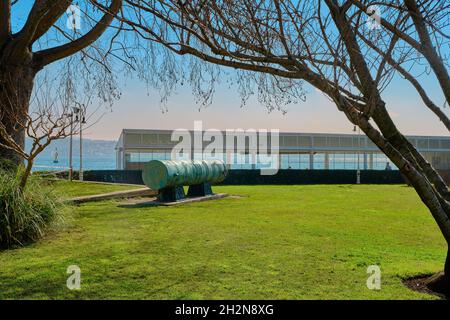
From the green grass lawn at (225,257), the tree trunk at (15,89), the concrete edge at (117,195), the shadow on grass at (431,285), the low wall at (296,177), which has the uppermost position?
the tree trunk at (15,89)

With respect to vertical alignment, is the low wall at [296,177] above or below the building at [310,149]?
below

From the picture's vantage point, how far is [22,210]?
6.78 m

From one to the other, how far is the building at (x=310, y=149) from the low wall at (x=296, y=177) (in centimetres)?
635

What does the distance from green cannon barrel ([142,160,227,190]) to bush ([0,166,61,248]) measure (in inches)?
240

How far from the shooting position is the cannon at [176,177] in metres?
13.8

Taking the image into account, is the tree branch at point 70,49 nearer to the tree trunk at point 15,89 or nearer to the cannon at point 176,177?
the tree trunk at point 15,89

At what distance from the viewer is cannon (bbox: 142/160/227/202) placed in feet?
45.2

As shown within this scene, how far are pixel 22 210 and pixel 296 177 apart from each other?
2372 centimetres

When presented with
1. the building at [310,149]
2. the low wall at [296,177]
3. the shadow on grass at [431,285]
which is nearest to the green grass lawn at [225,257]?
the shadow on grass at [431,285]

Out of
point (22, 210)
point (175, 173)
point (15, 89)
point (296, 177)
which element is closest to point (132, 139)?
point (296, 177)

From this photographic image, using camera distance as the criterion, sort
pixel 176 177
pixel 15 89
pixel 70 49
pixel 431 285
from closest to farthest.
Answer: pixel 431 285 < pixel 15 89 < pixel 70 49 < pixel 176 177

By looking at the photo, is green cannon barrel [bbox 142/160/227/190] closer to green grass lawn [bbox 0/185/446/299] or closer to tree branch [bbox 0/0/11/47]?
green grass lawn [bbox 0/185/446/299]

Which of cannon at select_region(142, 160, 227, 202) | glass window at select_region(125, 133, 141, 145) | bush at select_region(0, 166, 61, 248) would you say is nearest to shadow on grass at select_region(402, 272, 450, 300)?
bush at select_region(0, 166, 61, 248)

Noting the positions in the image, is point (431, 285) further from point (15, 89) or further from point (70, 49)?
point (70, 49)
